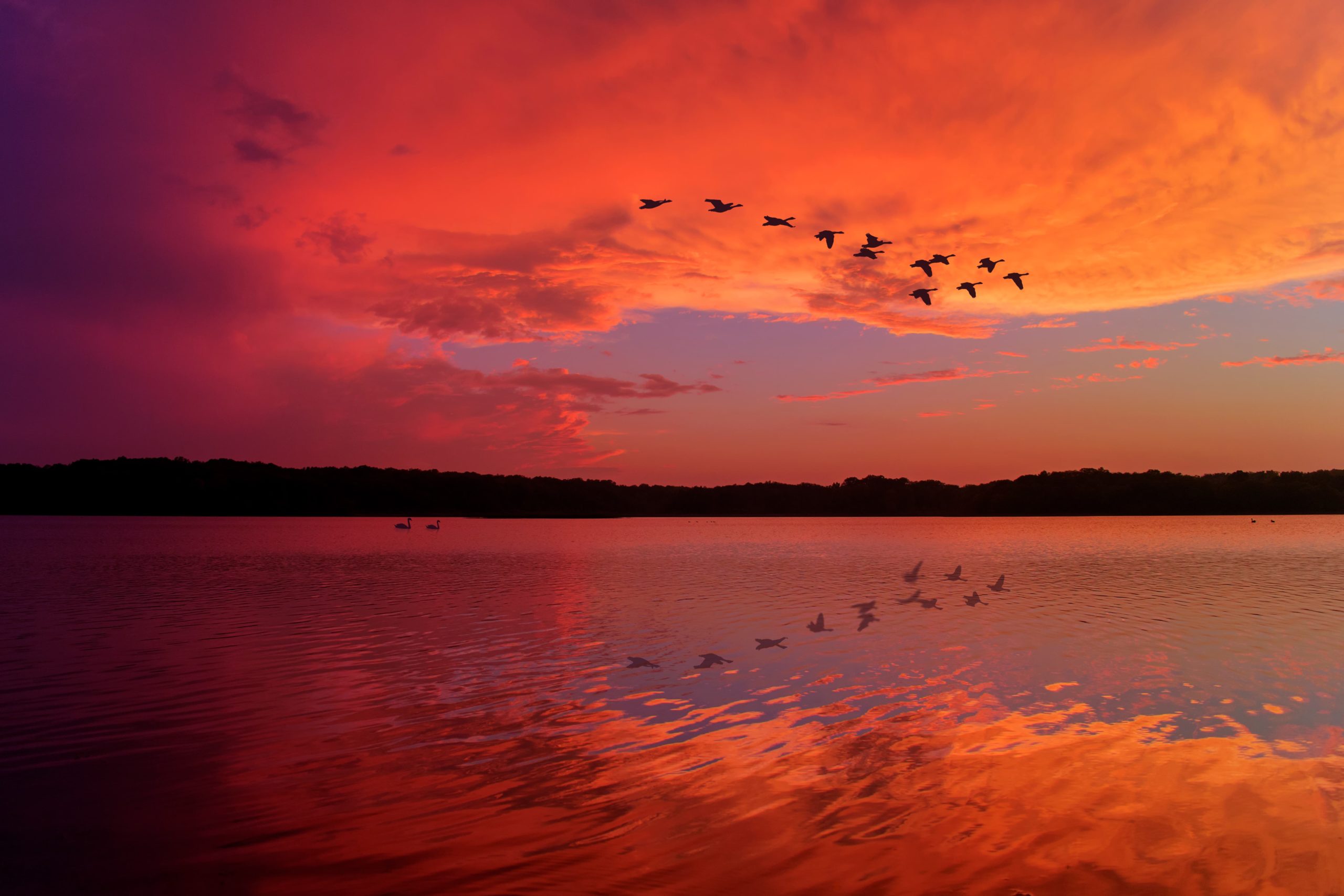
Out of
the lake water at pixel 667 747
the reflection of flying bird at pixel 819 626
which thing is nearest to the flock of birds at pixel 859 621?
the reflection of flying bird at pixel 819 626

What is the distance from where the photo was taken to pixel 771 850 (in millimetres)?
7566

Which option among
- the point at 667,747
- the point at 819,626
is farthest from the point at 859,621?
the point at 667,747

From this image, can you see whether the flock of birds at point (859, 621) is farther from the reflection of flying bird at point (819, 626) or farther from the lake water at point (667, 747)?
the lake water at point (667, 747)

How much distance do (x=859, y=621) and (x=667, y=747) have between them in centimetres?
1245

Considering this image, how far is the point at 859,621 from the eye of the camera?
22.0m

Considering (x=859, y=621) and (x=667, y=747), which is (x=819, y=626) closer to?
(x=859, y=621)

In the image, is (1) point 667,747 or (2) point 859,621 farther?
(2) point 859,621

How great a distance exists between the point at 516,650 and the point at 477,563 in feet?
90.9

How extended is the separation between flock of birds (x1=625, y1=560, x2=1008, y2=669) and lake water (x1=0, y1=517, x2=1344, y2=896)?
0.33 meters

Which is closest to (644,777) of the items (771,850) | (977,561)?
(771,850)

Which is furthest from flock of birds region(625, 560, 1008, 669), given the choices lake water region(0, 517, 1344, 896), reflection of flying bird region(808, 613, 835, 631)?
lake water region(0, 517, 1344, 896)

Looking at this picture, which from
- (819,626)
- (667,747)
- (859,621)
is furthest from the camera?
(859,621)

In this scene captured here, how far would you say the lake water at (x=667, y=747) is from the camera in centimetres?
731

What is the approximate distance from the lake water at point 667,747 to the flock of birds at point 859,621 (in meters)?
0.33
